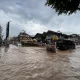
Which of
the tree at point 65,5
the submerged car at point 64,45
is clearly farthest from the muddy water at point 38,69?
the submerged car at point 64,45

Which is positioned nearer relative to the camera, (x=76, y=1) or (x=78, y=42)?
(x=76, y=1)

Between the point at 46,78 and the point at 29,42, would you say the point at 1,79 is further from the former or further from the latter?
the point at 29,42

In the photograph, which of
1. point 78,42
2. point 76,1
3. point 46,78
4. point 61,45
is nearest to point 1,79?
point 46,78

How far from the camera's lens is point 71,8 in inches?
266

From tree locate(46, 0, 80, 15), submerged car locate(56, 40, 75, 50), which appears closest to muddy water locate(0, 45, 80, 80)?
tree locate(46, 0, 80, 15)

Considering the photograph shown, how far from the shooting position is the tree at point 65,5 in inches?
256

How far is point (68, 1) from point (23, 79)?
3.89 m

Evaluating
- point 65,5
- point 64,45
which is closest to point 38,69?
point 65,5

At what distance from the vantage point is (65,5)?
6684 millimetres

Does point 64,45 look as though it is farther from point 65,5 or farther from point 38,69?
point 65,5

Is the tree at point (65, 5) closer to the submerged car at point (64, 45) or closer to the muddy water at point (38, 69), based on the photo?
the muddy water at point (38, 69)

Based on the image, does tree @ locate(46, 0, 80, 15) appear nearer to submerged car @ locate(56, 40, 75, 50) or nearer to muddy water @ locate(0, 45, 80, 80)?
muddy water @ locate(0, 45, 80, 80)

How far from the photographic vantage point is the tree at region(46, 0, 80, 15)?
6505 millimetres

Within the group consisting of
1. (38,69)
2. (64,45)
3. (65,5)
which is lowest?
(38,69)
